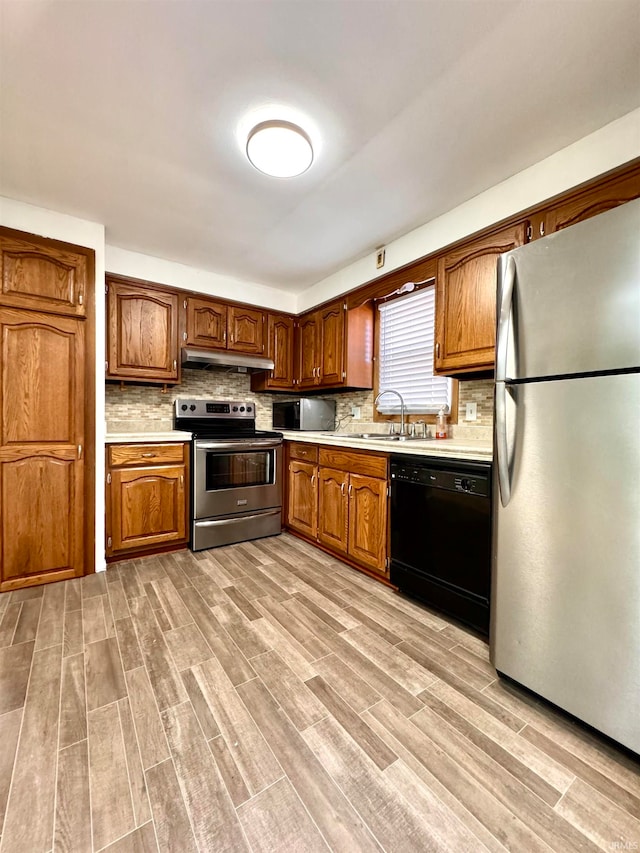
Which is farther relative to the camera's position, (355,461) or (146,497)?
(146,497)

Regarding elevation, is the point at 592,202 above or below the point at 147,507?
above

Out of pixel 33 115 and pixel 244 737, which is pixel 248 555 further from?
pixel 33 115

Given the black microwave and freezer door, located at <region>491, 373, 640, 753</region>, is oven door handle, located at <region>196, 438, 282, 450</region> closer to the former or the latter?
the black microwave

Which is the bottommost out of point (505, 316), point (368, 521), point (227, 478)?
point (368, 521)

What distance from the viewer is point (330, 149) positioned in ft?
5.77

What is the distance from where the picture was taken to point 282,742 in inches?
47.3

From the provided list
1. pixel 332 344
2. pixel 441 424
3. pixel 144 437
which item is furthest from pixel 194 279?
pixel 441 424

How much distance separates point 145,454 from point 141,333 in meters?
1.01

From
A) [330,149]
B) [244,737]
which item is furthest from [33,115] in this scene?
[244,737]

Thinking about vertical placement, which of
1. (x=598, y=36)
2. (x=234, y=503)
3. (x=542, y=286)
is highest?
(x=598, y=36)

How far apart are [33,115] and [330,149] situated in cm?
134

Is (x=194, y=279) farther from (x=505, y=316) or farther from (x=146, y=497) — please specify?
(x=505, y=316)

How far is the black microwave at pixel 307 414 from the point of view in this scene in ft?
11.4

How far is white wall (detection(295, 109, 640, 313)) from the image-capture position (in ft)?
5.15
